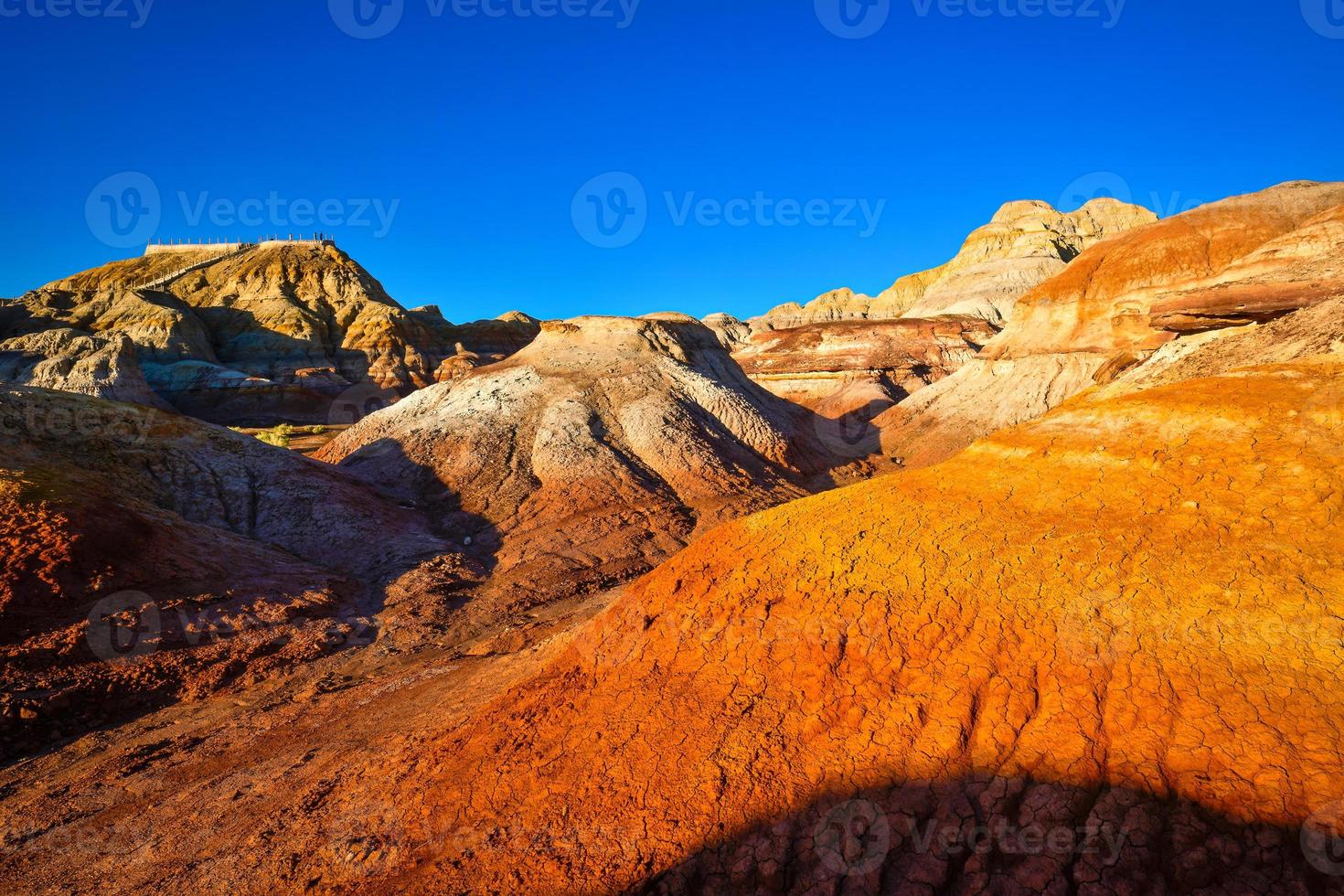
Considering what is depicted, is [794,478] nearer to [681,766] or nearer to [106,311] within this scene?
[681,766]

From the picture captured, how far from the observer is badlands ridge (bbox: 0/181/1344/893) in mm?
3125

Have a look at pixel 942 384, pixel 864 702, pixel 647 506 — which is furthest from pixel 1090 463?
pixel 942 384

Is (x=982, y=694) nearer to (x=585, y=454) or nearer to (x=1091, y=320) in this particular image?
(x=585, y=454)

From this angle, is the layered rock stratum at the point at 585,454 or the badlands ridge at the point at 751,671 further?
the layered rock stratum at the point at 585,454

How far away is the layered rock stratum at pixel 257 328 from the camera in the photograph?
1535 inches

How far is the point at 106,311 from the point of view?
44.5m

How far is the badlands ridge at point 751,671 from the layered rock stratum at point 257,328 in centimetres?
2692

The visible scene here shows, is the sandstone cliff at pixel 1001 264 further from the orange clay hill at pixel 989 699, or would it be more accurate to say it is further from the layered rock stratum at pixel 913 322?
the orange clay hill at pixel 989 699

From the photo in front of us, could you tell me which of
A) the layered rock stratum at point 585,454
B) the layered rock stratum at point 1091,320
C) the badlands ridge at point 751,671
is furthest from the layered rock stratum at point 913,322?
the badlands ridge at point 751,671

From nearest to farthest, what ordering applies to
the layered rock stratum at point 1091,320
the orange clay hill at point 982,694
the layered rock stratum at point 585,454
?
the orange clay hill at point 982,694, the layered rock stratum at point 585,454, the layered rock stratum at point 1091,320

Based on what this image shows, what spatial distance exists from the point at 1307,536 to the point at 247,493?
14890 mm

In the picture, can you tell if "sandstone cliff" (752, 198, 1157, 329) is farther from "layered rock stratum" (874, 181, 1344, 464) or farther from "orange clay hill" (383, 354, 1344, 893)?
"orange clay hill" (383, 354, 1344, 893)

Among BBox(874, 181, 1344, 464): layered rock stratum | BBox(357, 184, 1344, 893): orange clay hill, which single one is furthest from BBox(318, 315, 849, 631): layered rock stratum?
BBox(357, 184, 1344, 893): orange clay hill

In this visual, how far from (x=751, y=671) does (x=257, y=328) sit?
58462 millimetres
